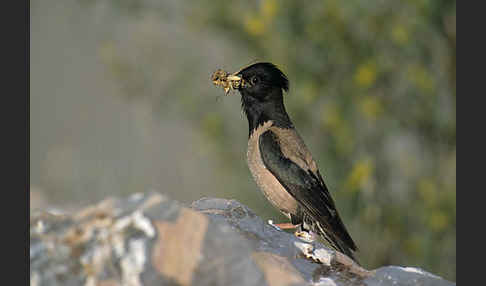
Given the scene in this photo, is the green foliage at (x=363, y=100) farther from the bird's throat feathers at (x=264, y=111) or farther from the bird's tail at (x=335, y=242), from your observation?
the bird's tail at (x=335, y=242)

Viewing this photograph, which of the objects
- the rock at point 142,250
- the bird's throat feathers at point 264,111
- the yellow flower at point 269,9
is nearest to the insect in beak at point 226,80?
the bird's throat feathers at point 264,111

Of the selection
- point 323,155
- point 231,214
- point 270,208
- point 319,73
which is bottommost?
point 231,214

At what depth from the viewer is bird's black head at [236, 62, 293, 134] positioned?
221 inches

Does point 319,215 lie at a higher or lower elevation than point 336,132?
lower

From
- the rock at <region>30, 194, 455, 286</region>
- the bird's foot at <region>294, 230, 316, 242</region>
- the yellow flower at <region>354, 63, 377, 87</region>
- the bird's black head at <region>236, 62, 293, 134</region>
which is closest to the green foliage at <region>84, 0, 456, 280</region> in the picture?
the yellow flower at <region>354, 63, 377, 87</region>

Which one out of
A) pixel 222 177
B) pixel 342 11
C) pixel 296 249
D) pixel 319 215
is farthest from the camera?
pixel 222 177

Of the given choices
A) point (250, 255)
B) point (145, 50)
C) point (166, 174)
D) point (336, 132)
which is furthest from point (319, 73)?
point (250, 255)

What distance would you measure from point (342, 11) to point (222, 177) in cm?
251

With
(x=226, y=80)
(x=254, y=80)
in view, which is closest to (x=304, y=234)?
(x=254, y=80)

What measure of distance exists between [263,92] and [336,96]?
2.60 metres

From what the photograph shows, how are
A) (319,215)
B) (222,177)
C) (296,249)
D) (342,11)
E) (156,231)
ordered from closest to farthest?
(156,231) → (296,249) → (319,215) → (342,11) → (222,177)

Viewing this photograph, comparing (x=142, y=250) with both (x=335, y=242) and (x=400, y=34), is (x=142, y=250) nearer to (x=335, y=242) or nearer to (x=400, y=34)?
(x=335, y=242)

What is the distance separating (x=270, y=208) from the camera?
7.97m

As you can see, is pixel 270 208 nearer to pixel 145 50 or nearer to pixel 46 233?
pixel 145 50
